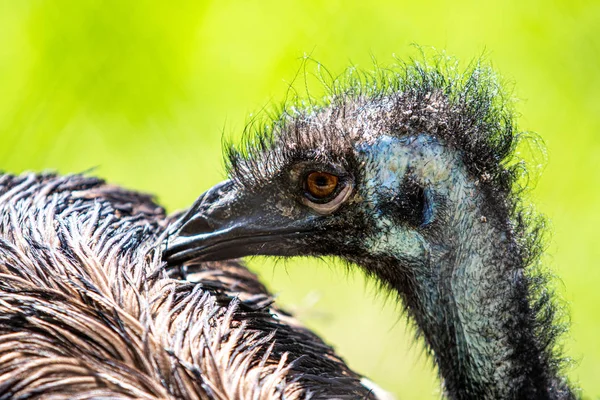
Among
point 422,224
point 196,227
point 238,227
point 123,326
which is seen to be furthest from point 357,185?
point 123,326

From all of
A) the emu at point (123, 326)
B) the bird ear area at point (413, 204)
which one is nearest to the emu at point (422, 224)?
the bird ear area at point (413, 204)

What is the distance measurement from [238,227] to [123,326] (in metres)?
0.70

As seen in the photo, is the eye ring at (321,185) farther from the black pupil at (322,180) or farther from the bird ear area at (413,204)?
the bird ear area at (413,204)

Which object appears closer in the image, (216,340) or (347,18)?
(216,340)

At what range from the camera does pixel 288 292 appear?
20.2 feet

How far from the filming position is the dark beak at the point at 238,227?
3203mm

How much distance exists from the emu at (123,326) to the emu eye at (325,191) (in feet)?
1.12

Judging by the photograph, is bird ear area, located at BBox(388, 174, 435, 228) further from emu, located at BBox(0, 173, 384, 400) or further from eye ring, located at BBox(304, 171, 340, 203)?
emu, located at BBox(0, 173, 384, 400)

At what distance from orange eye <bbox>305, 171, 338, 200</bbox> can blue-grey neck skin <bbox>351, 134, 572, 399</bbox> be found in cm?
9

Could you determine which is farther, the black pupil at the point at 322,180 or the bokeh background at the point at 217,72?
the bokeh background at the point at 217,72

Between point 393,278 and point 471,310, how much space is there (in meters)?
0.28

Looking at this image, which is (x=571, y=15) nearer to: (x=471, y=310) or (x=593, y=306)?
(x=593, y=306)

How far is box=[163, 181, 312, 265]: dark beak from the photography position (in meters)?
3.20

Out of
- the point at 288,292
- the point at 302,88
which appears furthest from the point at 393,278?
the point at 302,88
